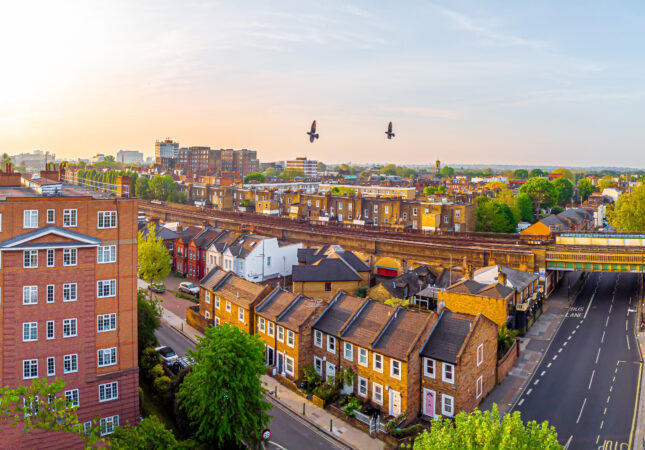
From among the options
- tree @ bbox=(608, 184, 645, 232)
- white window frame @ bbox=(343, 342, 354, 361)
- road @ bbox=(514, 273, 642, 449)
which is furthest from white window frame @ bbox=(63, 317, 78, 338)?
tree @ bbox=(608, 184, 645, 232)

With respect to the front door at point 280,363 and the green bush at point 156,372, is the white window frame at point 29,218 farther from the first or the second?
the front door at point 280,363

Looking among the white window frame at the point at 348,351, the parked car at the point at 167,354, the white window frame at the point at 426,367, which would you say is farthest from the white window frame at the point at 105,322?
the white window frame at the point at 426,367

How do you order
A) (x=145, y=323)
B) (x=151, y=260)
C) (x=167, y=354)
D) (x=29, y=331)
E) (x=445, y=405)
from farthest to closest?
(x=151, y=260) → (x=167, y=354) → (x=145, y=323) → (x=445, y=405) → (x=29, y=331)

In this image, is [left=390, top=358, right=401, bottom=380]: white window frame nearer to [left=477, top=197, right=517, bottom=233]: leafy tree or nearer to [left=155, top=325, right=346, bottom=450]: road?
[left=155, top=325, right=346, bottom=450]: road

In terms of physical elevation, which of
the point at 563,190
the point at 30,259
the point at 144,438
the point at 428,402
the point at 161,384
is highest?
the point at 563,190

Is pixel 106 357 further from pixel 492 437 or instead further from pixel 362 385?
pixel 492 437

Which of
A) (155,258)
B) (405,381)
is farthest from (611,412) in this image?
(155,258)

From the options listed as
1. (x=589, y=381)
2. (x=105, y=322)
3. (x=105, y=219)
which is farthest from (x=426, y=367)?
(x=105, y=219)
